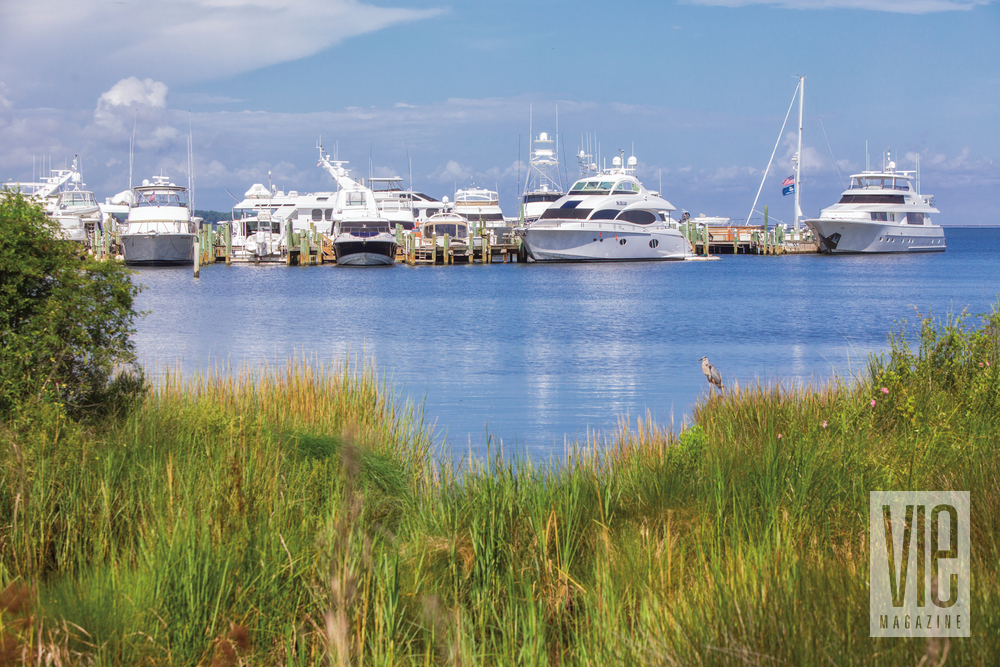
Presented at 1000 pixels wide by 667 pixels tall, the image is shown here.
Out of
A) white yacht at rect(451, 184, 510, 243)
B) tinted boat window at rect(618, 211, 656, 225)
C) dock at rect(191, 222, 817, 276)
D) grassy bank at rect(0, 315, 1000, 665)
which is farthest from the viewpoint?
white yacht at rect(451, 184, 510, 243)

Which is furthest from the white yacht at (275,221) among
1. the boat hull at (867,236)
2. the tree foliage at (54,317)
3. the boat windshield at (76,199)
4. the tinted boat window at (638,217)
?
the tree foliage at (54,317)

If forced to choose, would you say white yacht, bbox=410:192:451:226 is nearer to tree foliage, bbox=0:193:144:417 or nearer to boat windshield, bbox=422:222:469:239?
boat windshield, bbox=422:222:469:239

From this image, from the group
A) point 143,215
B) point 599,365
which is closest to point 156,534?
point 599,365

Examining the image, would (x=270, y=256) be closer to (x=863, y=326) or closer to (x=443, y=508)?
(x=863, y=326)

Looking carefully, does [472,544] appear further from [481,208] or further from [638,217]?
[481,208]

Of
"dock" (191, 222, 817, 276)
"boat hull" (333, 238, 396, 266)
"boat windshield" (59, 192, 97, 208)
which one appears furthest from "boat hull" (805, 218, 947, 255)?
"boat windshield" (59, 192, 97, 208)

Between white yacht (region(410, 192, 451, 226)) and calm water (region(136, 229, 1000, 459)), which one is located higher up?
white yacht (region(410, 192, 451, 226))

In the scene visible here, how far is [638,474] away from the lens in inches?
229

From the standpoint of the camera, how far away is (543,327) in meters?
27.4

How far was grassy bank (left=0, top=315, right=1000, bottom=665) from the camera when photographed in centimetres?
332

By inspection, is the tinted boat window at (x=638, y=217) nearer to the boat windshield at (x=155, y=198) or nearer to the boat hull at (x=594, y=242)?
the boat hull at (x=594, y=242)

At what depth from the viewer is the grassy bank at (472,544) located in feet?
10.9

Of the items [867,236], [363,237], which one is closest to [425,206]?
[363,237]

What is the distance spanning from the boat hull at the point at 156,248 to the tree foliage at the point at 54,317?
161ft
